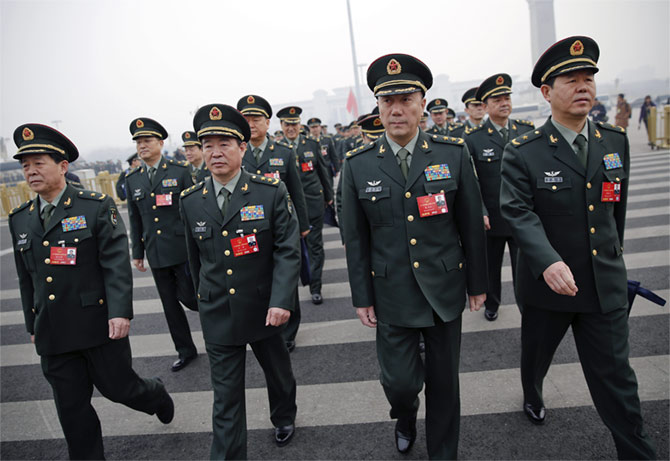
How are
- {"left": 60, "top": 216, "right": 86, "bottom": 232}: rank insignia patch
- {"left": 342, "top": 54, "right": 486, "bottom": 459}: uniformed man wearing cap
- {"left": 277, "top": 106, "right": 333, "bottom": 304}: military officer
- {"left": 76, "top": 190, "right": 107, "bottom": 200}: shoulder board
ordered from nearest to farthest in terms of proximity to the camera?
{"left": 342, "top": 54, "right": 486, "bottom": 459}: uniformed man wearing cap < {"left": 60, "top": 216, "right": 86, "bottom": 232}: rank insignia patch < {"left": 76, "top": 190, "right": 107, "bottom": 200}: shoulder board < {"left": 277, "top": 106, "right": 333, "bottom": 304}: military officer

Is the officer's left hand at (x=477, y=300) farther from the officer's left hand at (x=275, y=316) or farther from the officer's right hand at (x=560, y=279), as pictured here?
the officer's left hand at (x=275, y=316)

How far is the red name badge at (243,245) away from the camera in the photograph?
9.56ft

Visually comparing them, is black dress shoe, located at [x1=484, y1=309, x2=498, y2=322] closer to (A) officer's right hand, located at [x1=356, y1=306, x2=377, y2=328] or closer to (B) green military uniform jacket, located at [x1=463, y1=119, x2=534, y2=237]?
(B) green military uniform jacket, located at [x1=463, y1=119, x2=534, y2=237]

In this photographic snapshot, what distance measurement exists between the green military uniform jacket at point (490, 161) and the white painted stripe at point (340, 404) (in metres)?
1.55

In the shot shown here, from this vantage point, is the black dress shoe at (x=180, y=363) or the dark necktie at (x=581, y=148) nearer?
the dark necktie at (x=581, y=148)

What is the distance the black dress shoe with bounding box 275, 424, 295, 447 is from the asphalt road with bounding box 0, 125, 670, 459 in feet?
0.15

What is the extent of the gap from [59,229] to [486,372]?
3.38 m

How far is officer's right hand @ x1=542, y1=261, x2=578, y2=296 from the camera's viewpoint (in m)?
2.35

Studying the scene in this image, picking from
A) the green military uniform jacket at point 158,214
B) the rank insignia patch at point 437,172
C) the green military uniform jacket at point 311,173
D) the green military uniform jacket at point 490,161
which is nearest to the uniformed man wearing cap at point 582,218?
the rank insignia patch at point 437,172

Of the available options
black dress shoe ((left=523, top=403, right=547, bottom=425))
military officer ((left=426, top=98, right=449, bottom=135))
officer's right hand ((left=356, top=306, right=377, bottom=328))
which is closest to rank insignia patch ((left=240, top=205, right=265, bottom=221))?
officer's right hand ((left=356, top=306, right=377, bottom=328))

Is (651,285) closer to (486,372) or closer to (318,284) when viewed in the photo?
(486,372)

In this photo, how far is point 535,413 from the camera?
3.08m

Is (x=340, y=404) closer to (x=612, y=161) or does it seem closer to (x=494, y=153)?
(x=612, y=161)

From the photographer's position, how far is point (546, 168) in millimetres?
2615
